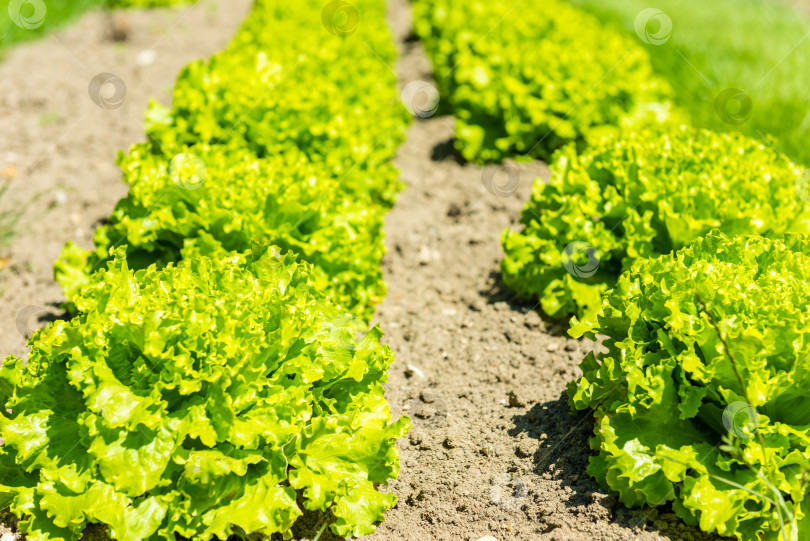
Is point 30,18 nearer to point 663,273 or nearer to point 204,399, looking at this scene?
point 204,399

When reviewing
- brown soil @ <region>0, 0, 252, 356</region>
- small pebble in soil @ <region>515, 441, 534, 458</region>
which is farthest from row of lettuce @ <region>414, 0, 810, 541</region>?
brown soil @ <region>0, 0, 252, 356</region>

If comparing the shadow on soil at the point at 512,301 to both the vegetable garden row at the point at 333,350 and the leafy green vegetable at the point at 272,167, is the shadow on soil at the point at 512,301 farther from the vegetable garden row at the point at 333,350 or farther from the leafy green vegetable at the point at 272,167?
the leafy green vegetable at the point at 272,167

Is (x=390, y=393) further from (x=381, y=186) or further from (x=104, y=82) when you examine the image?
(x=104, y=82)

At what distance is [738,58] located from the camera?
798 centimetres

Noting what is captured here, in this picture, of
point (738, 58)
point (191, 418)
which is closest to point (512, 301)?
point (191, 418)

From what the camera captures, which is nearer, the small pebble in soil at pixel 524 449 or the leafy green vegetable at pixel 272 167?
the small pebble in soil at pixel 524 449

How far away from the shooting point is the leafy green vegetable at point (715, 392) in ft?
9.75

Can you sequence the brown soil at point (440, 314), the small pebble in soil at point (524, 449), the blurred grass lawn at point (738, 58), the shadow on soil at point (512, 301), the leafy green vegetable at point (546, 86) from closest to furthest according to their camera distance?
the brown soil at point (440, 314) < the small pebble in soil at point (524, 449) < the shadow on soil at point (512, 301) < the blurred grass lawn at point (738, 58) < the leafy green vegetable at point (546, 86)

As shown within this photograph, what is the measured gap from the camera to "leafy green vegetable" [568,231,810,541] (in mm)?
2973

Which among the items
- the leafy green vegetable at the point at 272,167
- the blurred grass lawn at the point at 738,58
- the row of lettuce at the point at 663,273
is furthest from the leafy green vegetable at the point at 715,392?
the blurred grass lawn at the point at 738,58

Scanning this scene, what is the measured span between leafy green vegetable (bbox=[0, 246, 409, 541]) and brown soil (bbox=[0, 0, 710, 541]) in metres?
0.43

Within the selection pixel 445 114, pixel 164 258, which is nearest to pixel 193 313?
pixel 164 258

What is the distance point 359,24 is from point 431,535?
22.2ft

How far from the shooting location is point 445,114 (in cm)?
846
